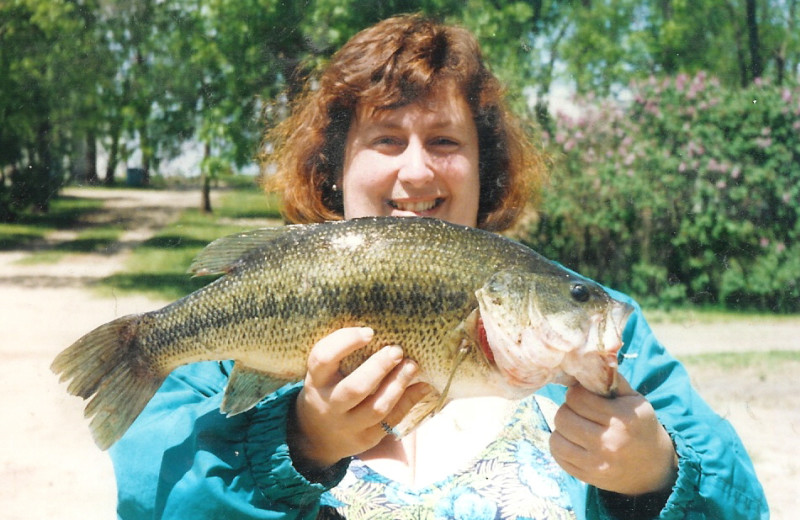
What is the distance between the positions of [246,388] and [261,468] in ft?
0.61

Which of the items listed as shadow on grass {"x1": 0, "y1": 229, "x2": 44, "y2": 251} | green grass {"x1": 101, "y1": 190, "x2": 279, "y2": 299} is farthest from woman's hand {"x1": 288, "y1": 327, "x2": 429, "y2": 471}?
shadow on grass {"x1": 0, "y1": 229, "x2": 44, "y2": 251}

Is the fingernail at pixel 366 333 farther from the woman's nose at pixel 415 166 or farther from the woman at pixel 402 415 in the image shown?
the woman's nose at pixel 415 166

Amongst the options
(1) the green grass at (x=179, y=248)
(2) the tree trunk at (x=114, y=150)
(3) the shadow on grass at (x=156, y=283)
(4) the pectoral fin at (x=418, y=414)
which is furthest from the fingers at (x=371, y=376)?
(2) the tree trunk at (x=114, y=150)

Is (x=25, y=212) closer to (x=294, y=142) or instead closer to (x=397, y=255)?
(x=294, y=142)

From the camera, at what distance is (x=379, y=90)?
7.62 ft

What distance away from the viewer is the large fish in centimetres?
166

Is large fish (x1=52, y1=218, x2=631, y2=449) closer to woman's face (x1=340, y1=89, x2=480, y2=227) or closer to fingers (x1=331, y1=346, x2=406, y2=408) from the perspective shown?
fingers (x1=331, y1=346, x2=406, y2=408)

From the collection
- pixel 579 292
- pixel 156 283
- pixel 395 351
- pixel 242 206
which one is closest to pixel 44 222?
pixel 242 206

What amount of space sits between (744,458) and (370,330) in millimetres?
1044

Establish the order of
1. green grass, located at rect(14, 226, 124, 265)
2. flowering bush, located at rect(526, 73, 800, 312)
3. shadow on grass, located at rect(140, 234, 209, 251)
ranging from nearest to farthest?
flowering bush, located at rect(526, 73, 800, 312), green grass, located at rect(14, 226, 124, 265), shadow on grass, located at rect(140, 234, 209, 251)

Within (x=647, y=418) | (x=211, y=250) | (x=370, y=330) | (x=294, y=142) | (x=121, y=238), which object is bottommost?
(x=121, y=238)

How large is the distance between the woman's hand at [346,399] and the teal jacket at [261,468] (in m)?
0.07

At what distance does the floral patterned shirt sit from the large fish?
0.30 meters

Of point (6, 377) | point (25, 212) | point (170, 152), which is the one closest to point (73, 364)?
point (6, 377)
